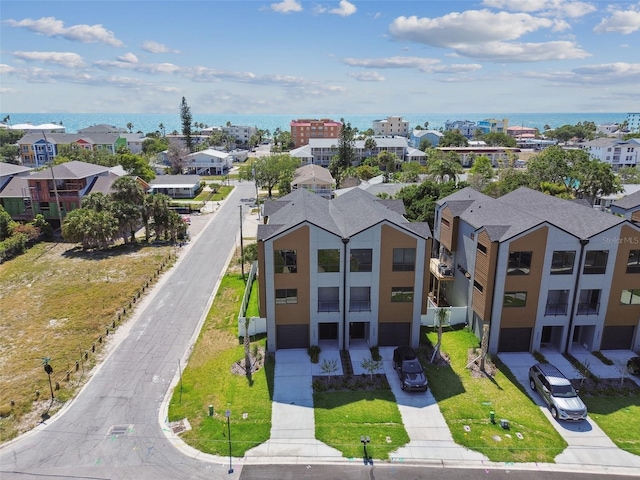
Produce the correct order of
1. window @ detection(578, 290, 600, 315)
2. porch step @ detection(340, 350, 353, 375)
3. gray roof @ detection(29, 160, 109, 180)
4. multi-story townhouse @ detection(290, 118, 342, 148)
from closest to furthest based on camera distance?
porch step @ detection(340, 350, 353, 375)
window @ detection(578, 290, 600, 315)
gray roof @ detection(29, 160, 109, 180)
multi-story townhouse @ detection(290, 118, 342, 148)

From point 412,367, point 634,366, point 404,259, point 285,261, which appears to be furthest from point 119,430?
point 634,366

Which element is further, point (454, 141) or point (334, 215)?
point (454, 141)

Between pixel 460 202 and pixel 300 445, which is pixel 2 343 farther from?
pixel 460 202

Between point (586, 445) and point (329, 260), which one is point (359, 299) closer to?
point (329, 260)

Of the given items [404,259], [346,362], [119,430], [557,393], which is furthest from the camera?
[404,259]

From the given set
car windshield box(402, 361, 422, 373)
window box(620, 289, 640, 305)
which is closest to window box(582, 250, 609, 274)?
window box(620, 289, 640, 305)

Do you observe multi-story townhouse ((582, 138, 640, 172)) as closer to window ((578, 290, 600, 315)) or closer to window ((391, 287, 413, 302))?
window ((578, 290, 600, 315))

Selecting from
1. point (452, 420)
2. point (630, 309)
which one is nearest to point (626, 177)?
point (630, 309)
